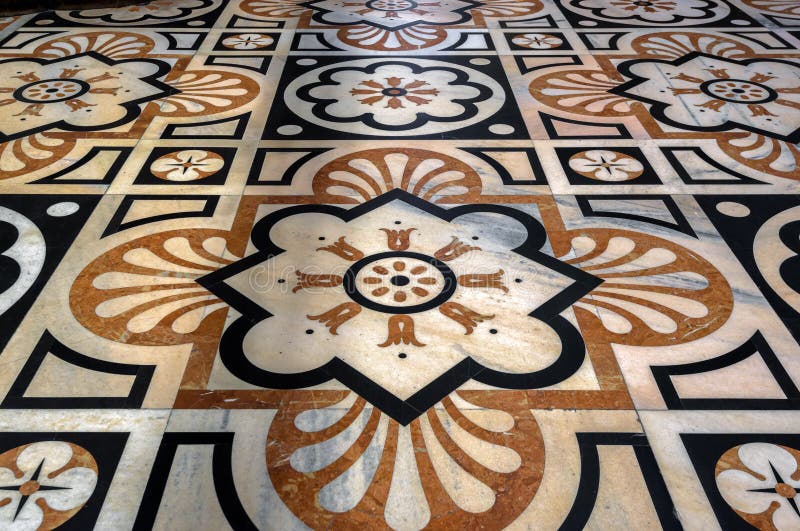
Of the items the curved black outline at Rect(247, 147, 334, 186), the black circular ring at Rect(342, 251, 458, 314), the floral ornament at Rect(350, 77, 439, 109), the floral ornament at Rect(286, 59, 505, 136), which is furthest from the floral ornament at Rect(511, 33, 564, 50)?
the black circular ring at Rect(342, 251, 458, 314)

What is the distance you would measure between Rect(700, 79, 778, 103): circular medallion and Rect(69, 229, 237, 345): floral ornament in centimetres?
171

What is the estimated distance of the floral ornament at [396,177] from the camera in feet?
6.40

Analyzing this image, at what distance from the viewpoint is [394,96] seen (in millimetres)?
2516

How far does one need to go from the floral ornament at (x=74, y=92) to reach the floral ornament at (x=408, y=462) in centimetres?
142

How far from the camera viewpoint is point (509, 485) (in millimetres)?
1198

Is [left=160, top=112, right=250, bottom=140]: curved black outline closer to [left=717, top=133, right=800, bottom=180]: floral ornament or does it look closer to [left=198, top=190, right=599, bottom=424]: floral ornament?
[left=198, top=190, right=599, bottom=424]: floral ornament

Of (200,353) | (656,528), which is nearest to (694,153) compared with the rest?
(656,528)

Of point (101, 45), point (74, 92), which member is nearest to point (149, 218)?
point (74, 92)

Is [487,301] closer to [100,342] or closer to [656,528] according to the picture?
[656,528]

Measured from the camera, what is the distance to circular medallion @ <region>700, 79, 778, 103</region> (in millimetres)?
2502

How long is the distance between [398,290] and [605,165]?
81 cm

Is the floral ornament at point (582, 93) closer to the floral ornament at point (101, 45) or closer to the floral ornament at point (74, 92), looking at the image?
the floral ornament at point (74, 92)

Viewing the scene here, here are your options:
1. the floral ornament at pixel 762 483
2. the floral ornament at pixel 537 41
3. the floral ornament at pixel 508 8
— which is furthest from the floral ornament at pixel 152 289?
the floral ornament at pixel 508 8

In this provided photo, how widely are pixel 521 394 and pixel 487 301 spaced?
275 millimetres
